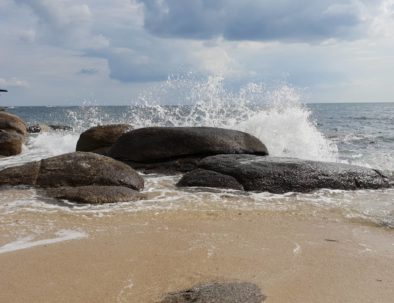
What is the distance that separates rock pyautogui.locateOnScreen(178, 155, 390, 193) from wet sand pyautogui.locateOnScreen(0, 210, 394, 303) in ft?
7.03

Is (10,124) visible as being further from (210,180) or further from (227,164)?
(210,180)

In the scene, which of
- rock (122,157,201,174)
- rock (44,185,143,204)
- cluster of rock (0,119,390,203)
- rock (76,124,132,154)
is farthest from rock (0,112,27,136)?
rock (44,185,143,204)

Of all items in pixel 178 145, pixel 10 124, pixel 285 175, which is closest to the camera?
pixel 285 175

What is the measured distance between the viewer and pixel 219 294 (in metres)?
3.06

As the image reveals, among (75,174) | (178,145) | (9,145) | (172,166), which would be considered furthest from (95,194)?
(9,145)

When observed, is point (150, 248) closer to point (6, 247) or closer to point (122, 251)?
point (122, 251)

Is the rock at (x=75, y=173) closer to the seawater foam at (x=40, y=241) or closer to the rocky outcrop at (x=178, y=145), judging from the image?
the rocky outcrop at (x=178, y=145)

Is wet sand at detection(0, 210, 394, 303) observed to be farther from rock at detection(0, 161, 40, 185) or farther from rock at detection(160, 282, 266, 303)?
rock at detection(0, 161, 40, 185)

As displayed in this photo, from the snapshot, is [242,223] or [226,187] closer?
[242,223]

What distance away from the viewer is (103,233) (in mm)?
4848

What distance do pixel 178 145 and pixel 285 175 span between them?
2921mm

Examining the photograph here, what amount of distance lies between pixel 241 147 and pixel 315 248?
5670 millimetres

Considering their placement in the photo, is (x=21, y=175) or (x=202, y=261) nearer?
(x=202, y=261)

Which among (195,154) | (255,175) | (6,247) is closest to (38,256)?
(6,247)
